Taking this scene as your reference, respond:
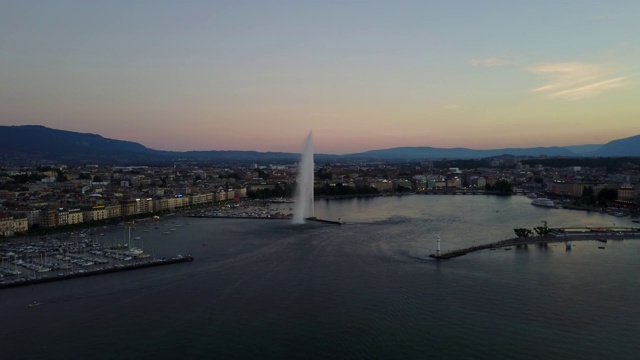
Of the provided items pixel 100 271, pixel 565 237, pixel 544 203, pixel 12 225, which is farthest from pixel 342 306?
pixel 544 203

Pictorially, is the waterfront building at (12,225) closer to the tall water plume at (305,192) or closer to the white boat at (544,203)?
the tall water plume at (305,192)

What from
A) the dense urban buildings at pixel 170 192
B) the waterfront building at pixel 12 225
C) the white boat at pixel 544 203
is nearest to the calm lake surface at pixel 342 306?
the waterfront building at pixel 12 225

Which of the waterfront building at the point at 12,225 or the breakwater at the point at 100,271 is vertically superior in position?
the waterfront building at the point at 12,225

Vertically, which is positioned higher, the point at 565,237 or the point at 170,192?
the point at 170,192

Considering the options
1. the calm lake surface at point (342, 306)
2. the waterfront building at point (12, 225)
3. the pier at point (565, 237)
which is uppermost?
the waterfront building at point (12, 225)

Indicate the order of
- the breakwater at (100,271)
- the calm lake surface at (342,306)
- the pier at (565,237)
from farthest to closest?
the pier at (565,237), the breakwater at (100,271), the calm lake surface at (342,306)

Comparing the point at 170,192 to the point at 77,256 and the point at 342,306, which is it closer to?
the point at 77,256
